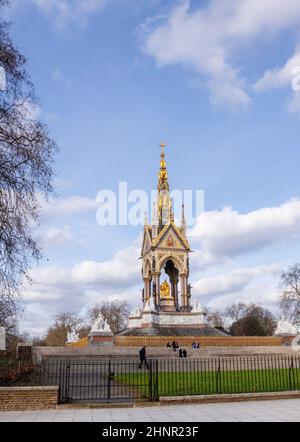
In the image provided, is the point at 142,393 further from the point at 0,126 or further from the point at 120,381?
the point at 0,126

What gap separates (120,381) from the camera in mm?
18500

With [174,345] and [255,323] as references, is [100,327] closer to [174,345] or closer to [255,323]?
[174,345]

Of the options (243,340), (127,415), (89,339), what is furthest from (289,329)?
(127,415)

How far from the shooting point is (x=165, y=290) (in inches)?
1881

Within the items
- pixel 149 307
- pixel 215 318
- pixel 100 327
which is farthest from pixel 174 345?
pixel 215 318

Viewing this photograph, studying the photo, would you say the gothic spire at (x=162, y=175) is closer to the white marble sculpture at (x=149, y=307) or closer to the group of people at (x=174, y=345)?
the white marble sculpture at (x=149, y=307)

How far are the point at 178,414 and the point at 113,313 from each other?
249 ft

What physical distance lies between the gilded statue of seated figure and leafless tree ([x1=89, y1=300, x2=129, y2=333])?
1452 inches

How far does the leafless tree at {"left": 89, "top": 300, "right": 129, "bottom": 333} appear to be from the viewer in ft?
276

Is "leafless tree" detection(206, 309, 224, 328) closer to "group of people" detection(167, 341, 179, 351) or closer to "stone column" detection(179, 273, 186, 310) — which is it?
"stone column" detection(179, 273, 186, 310)

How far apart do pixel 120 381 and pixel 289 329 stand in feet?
83.2

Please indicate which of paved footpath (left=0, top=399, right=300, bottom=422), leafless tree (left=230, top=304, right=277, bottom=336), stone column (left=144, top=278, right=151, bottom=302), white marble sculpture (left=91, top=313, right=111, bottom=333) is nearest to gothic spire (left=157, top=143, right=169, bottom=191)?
stone column (left=144, top=278, right=151, bottom=302)

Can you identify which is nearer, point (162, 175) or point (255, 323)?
point (162, 175)

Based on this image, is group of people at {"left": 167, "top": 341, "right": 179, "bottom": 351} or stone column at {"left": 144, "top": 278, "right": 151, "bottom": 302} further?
stone column at {"left": 144, "top": 278, "right": 151, "bottom": 302}
